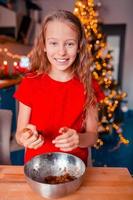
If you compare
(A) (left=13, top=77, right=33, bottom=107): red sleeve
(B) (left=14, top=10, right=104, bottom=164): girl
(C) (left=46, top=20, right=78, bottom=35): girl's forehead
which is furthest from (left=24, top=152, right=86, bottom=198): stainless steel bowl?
(C) (left=46, top=20, right=78, bottom=35): girl's forehead

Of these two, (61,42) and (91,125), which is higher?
(61,42)

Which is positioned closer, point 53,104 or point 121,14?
point 53,104

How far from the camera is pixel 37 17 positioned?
4910mm

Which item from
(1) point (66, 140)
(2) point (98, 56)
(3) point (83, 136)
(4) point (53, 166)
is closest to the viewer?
(1) point (66, 140)

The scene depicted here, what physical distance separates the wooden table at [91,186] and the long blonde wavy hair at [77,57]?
1.07ft

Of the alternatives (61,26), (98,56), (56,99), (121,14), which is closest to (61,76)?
(56,99)

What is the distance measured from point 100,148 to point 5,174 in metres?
2.30

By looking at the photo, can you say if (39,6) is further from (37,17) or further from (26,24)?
(26,24)

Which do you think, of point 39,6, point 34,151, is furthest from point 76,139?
point 39,6

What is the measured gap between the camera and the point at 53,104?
1.06 meters

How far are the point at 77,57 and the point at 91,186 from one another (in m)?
0.56

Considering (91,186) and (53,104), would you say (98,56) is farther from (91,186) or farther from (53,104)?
(91,186)

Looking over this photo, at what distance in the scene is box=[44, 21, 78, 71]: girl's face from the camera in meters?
0.92

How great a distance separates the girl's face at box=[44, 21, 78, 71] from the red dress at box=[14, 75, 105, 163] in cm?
15
